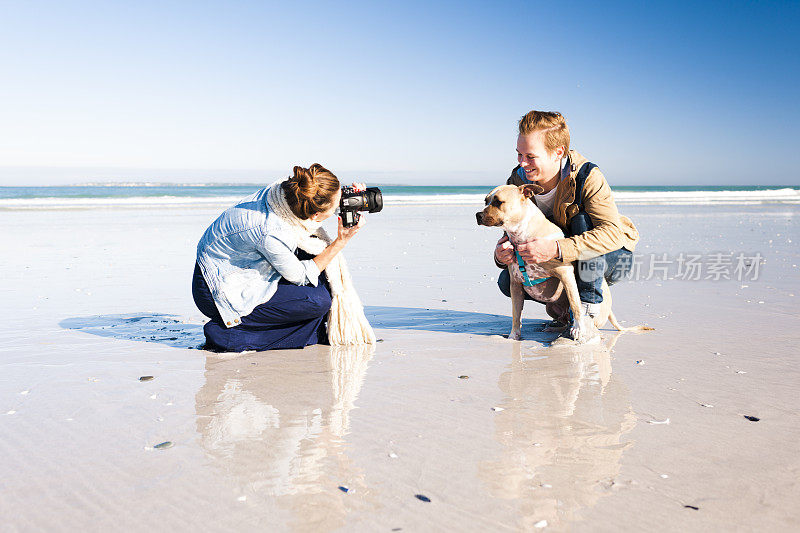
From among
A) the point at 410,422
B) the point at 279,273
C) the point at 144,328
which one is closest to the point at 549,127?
the point at 279,273

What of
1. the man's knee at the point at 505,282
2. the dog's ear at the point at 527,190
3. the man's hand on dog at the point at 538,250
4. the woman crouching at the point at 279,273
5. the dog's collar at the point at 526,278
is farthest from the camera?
the man's knee at the point at 505,282

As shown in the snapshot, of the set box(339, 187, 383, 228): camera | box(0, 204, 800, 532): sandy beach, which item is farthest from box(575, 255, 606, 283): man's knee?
box(339, 187, 383, 228): camera

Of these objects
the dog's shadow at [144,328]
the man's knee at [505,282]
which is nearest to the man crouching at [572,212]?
the man's knee at [505,282]

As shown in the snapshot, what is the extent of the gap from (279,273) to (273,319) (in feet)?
1.16

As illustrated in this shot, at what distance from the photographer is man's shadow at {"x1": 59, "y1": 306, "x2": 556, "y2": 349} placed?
185 inches

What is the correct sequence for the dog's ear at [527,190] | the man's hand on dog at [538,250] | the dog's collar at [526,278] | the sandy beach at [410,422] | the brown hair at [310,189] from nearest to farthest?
the sandy beach at [410,422] → the brown hair at [310,189] → the man's hand on dog at [538,250] → the dog's ear at [527,190] → the dog's collar at [526,278]

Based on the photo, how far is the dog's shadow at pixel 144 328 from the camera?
4609 mm

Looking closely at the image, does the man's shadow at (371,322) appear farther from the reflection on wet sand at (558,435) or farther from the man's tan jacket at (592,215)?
the reflection on wet sand at (558,435)

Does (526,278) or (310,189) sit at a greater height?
(310,189)

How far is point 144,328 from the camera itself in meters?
4.94

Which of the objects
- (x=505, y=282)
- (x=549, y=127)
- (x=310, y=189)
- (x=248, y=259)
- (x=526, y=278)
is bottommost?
(x=505, y=282)

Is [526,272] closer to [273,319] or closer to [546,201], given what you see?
[546,201]

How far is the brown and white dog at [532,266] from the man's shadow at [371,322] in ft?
1.01

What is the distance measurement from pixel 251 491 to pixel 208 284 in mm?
2242
